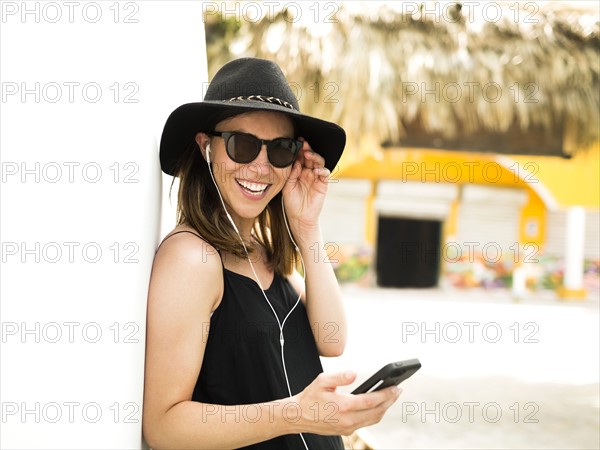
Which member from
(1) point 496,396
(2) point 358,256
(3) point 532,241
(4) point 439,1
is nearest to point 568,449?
(1) point 496,396

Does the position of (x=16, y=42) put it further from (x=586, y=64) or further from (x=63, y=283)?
(x=586, y=64)

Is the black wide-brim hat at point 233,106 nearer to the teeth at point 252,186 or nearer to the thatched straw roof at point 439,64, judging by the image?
the teeth at point 252,186

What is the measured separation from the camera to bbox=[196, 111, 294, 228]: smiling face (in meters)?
1.58

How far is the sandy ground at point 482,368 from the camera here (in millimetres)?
4156

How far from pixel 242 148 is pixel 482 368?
511 cm

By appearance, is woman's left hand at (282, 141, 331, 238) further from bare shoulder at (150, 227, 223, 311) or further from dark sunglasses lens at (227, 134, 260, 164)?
bare shoulder at (150, 227, 223, 311)

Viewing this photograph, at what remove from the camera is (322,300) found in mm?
1849

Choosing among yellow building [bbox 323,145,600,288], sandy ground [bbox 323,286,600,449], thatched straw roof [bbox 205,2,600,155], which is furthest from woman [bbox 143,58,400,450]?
yellow building [bbox 323,145,600,288]

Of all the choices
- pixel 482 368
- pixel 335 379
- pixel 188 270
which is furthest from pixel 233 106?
pixel 482 368

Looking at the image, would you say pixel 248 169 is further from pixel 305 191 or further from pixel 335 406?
pixel 335 406

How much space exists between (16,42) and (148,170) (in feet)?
1.28

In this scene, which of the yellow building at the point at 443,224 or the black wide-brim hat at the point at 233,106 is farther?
the yellow building at the point at 443,224

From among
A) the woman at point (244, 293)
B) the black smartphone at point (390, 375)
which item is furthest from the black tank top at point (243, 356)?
the black smartphone at point (390, 375)

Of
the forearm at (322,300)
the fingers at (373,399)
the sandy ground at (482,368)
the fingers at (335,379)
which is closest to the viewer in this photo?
the fingers at (335,379)
